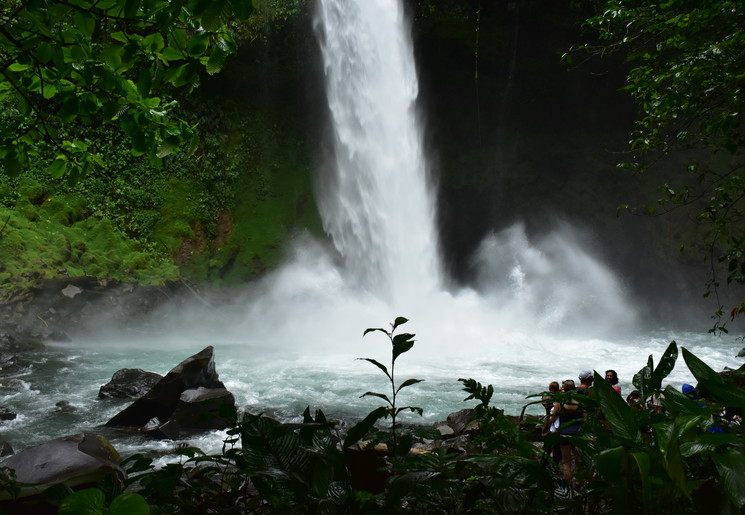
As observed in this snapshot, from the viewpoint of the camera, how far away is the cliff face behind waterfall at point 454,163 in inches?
734

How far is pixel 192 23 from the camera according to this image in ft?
7.43

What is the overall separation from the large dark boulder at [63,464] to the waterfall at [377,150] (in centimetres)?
1425

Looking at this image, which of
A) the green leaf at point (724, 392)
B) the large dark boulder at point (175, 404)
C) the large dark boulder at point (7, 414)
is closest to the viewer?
the green leaf at point (724, 392)

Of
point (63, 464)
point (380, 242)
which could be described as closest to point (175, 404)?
point (63, 464)

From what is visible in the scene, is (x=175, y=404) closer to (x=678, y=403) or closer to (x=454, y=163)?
(x=678, y=403)

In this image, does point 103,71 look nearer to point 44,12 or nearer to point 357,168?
point 44,12

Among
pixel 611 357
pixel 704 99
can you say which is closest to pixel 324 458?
pixel 704 99

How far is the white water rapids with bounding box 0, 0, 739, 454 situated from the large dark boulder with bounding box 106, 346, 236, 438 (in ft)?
10.6

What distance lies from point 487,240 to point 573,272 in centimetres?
367

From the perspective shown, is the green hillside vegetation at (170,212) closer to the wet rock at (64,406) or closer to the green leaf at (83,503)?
the wet rock at (64,406)

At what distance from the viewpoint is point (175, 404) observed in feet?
25.2

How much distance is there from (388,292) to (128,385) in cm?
1102

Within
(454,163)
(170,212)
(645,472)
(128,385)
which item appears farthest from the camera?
(454,163)

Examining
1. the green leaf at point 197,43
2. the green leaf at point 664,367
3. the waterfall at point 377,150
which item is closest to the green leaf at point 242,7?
the green leaf at point 197,43
